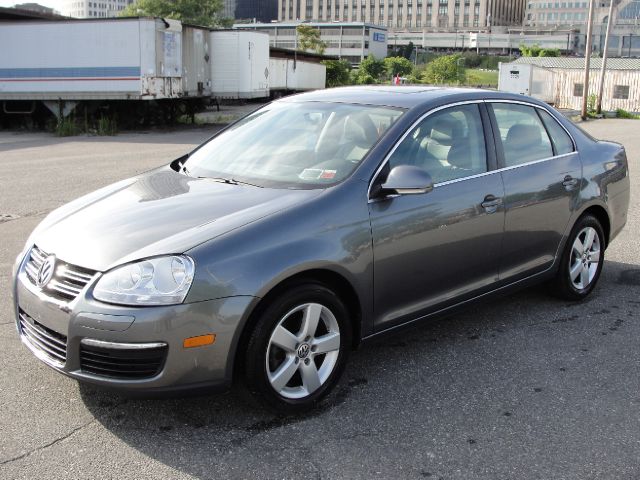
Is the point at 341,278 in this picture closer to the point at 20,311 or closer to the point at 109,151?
the point at 20,311

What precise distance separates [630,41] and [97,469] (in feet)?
485

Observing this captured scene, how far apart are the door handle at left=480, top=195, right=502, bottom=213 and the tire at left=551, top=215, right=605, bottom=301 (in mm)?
1044

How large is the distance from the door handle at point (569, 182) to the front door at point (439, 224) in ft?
2.65

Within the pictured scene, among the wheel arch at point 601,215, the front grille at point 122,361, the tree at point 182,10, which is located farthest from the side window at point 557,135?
the tree at point 182,10

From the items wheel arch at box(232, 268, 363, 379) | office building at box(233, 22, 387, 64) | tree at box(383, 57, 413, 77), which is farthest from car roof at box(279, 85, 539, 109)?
office building at box(233, 22, 387, 64)

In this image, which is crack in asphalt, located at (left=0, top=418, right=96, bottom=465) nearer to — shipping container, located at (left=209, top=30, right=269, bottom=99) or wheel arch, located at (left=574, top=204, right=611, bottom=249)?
wheel arch, located at (left=574, top=204, right=611, bottom=249)

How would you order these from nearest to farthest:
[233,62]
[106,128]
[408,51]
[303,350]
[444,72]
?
[303,350] < [106,128] < [233,62] < [444,72] < [408,51]

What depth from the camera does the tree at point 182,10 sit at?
87.6m

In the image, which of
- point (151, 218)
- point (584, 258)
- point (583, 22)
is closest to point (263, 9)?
point (583, 22)

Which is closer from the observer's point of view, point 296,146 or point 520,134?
point 296,146

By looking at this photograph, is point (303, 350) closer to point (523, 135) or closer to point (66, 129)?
point (523, 135)

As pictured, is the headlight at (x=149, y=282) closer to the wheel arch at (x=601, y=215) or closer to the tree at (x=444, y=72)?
the wheel arch at (x=601, y=215)

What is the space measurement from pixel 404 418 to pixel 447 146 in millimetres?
1701

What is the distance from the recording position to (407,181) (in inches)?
151
